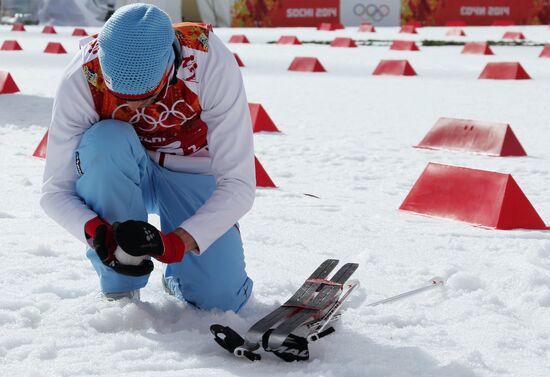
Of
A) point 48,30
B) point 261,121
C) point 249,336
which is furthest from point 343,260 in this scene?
point 48,30

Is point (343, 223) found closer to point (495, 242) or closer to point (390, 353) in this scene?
point (495, 242)

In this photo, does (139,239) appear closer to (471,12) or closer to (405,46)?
(405,46)

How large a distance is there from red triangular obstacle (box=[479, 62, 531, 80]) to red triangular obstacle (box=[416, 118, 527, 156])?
4.13 meters

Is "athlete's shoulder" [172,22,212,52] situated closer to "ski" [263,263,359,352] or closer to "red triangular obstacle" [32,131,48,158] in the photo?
"ski" [263,263,359,352]

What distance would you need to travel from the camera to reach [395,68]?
420 inches

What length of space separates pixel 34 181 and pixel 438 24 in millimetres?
15920

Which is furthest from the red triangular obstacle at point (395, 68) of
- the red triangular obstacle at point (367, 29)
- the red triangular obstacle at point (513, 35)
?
the red triangular obstacle at point (367, 29)

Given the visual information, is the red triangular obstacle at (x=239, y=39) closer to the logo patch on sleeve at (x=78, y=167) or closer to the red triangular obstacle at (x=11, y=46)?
the red triangular obstacle at (x=11, y=46)

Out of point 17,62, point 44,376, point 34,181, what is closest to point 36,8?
point 17,62

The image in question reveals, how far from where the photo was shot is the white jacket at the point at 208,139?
2457 mm

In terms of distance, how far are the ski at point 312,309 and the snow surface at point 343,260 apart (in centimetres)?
8

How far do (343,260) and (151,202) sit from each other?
87 centimetres

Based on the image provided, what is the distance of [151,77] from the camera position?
226cm

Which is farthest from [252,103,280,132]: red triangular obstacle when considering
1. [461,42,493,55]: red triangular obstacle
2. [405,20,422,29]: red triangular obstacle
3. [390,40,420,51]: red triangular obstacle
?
[405,20,422,29]: red triangular obstacle
